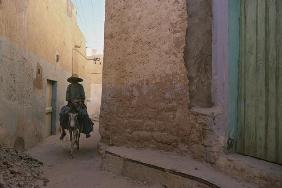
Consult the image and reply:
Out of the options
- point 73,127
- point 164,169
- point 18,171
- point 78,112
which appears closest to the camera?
point 164,169

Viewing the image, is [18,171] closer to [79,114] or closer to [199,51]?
[79,114]

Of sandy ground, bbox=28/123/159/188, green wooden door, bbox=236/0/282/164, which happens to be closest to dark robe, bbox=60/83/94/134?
sandy ground, bbox=28/123/159/188

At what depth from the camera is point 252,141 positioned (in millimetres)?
3627

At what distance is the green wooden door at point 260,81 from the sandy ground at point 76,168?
60.0 inches

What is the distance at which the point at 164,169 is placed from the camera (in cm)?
408

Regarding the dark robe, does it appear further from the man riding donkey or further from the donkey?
the donkey

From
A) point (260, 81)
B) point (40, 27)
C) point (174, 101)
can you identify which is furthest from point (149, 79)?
point (40, 27)

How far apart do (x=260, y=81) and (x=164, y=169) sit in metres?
1.49

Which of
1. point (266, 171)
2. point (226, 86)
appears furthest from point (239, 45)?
point (266, 171)

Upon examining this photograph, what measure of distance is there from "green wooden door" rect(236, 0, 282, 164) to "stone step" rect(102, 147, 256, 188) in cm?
44

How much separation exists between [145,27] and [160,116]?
4.41 ft

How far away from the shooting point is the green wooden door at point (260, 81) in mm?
3285

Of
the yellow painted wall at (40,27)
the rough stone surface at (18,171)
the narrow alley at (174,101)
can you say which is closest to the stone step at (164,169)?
the narrow alley at (174,101)

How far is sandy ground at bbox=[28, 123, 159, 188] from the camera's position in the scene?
469 cm
